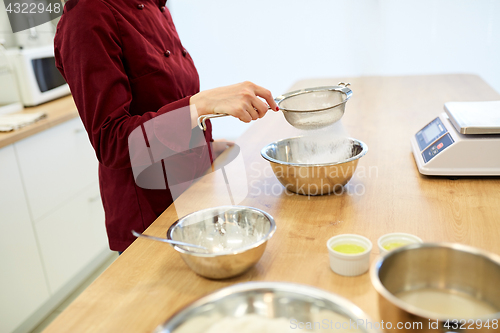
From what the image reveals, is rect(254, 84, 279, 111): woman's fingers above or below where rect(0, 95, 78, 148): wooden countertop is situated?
above

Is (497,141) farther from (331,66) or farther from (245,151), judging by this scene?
(331,66)

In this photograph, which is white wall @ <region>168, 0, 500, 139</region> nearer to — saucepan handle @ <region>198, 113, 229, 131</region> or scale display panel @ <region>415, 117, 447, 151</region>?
scale display panel @ <region>415, 117, 447, 151</region>

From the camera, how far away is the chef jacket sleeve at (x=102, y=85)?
99 cm

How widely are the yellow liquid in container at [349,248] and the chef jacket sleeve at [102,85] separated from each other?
0.47 meters

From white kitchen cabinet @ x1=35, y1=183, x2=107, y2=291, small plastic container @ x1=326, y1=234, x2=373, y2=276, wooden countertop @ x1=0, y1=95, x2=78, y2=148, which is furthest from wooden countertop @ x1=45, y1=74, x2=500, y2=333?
white kitchen cabinet @ x1=35, y1=183, x2=107, y2=291

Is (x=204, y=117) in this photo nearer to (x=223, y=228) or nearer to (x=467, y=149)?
(x=223, y=228)

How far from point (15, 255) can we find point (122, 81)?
120 cm

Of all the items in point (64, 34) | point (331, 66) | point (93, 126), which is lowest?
point (331, 66)

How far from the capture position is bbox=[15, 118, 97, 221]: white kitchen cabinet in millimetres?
1910

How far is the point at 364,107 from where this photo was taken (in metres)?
1.95

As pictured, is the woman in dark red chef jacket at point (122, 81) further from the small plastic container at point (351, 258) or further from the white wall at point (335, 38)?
the white wall at point (335, 38)

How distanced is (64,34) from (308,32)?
3156 millimetres

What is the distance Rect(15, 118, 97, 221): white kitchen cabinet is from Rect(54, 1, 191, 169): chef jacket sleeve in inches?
39.9

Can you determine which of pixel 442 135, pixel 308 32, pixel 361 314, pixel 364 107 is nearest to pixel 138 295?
pixel 361 314
